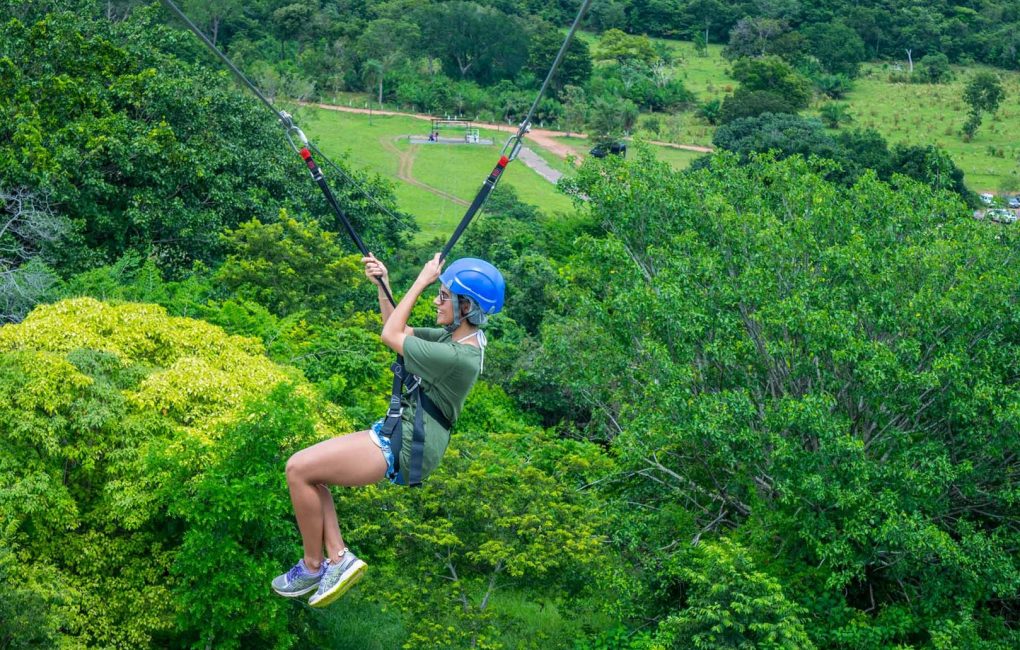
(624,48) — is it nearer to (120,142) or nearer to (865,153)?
(865,153)

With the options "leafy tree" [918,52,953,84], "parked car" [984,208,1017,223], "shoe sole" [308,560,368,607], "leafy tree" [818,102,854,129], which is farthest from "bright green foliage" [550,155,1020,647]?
"leafy tree" [918,52,953,84]

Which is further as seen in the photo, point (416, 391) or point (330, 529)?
point (330, 529)

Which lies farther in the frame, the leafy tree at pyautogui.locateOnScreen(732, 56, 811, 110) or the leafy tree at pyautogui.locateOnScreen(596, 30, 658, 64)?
the leafy tree at pyautogui.locateOnScreen(596, 30, 658, 64)

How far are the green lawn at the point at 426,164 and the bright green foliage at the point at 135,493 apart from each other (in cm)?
2531

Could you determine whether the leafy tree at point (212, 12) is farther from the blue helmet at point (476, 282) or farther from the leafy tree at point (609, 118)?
the blue helmet at point (476, 282)

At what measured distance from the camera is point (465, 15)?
6669 centimetres

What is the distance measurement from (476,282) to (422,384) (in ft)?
1.98

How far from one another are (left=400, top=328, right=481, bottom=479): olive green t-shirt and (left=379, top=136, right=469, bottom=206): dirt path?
3751 cm

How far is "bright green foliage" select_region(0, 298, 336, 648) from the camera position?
458 inches

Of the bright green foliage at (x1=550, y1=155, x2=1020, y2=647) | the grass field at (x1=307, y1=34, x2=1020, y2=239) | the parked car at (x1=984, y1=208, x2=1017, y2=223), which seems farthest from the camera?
the grass field at (x1=307, y1=34, x2=1020, y2=239)

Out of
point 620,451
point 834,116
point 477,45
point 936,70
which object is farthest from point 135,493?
point 936,70

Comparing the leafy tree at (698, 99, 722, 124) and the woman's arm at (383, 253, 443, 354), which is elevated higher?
the woman's arm at (383, 253, 443, 354)

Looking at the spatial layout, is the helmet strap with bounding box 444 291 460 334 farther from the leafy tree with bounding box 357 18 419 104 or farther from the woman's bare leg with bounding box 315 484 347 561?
the leafy tree with bounding box 357 18 419 104

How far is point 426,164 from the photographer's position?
4878cm
